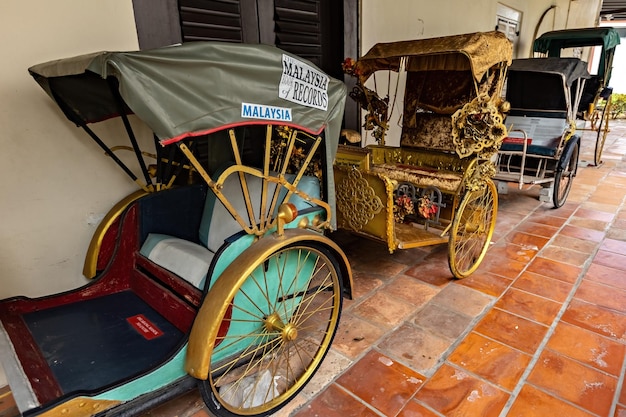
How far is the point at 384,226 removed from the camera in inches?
109

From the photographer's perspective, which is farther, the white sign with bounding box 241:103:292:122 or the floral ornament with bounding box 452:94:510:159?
the floral ornament with bounding box 452:94:510:159

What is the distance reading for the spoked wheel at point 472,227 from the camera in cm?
295

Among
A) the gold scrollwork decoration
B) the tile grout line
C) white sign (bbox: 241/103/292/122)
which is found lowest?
the tile grout line

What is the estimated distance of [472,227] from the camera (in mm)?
3281

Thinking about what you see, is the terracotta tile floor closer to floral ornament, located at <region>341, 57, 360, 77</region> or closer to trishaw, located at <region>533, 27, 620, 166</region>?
floral ornament, located at <region>341, 57, 360, 77</region>

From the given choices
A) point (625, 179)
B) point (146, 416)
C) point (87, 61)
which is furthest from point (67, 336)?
point (625, 179)

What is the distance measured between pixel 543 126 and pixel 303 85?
432cm

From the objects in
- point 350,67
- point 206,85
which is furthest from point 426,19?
point 206,85

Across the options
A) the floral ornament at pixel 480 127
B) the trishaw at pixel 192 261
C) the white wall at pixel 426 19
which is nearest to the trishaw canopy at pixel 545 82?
the white wall at pixel 426 19

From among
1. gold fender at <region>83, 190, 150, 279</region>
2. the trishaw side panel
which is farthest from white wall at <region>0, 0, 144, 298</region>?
the trishaw side panel

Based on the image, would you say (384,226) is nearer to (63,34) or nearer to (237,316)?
(237,316)

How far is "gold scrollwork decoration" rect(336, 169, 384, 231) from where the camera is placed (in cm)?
276

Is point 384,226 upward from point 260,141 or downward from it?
downward

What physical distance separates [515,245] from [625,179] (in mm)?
3756
